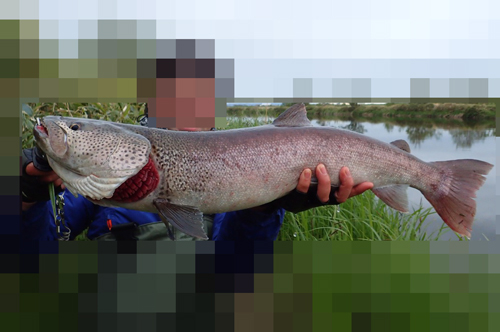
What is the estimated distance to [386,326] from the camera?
1.61 meters

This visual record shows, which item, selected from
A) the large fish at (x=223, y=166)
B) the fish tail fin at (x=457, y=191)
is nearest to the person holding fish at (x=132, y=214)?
the large fish at (x=223, y=166)

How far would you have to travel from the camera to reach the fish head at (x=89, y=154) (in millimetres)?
1870

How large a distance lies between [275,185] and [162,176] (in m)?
0.78

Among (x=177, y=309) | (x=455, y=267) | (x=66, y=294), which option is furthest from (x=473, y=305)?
(x=66, y=294)

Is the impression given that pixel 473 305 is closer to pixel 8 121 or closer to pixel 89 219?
pixel 8 121

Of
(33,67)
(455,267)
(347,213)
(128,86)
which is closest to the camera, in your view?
(455,267)

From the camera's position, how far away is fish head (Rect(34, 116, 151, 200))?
187 centimetres

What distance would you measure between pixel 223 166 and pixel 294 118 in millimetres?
700

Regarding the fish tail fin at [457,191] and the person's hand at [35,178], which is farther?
the fish tail fin at [457,191]

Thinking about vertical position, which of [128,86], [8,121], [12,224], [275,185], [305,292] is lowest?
[305,292]

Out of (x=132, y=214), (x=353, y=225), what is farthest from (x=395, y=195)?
(x=132, y=214)

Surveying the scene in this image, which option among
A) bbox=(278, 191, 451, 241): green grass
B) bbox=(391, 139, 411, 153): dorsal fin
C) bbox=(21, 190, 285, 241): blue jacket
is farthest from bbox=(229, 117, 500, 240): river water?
bbox=(391, 139, 411, 153): dorsal fin

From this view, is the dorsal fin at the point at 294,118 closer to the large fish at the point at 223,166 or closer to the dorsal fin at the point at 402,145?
the large fish at the point at 223,166

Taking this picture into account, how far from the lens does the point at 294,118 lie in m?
2.46
